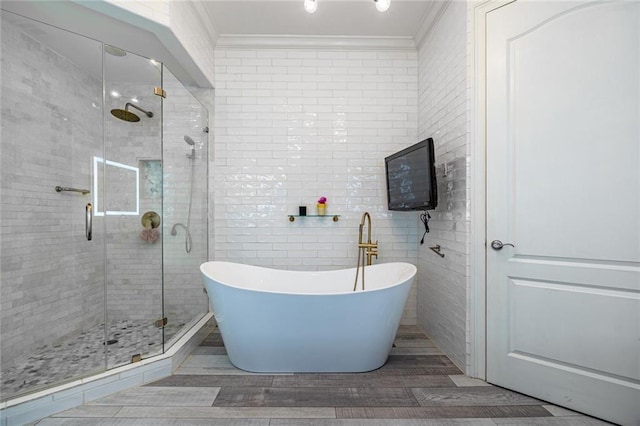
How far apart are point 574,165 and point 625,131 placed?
252 millimetres

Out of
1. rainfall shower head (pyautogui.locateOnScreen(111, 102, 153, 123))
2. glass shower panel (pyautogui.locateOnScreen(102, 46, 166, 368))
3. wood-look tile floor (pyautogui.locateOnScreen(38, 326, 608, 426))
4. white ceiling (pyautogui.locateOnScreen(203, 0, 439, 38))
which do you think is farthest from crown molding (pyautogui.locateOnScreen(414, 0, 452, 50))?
→ wood-look tile floor (pyautogui.locateOnScreen(38, 326, 608, 426))

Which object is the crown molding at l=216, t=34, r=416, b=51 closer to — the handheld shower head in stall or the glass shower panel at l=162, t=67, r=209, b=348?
the glass shower panel at l=162, t=67, r=209, b=348

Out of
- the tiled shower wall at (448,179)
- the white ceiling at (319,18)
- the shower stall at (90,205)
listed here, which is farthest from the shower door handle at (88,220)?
the tiled shower wall at (448,179)

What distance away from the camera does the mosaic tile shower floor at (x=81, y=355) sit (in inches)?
71.1

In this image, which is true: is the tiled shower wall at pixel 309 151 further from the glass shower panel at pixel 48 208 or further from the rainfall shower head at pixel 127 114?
the glass shower panel at pixel 48 208

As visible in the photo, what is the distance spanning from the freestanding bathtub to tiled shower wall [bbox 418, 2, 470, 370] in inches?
16.4

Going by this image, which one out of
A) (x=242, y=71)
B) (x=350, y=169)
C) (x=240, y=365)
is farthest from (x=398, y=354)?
(x=242, y=71)

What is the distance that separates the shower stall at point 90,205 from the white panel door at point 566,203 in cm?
243

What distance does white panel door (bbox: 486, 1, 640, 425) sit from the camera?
5.13 ft

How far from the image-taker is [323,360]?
2.11 meters

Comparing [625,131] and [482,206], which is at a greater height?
[625,131]

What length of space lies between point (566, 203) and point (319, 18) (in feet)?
7.92

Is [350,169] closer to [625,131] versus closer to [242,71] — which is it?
[242,71]

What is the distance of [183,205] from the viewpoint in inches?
106
